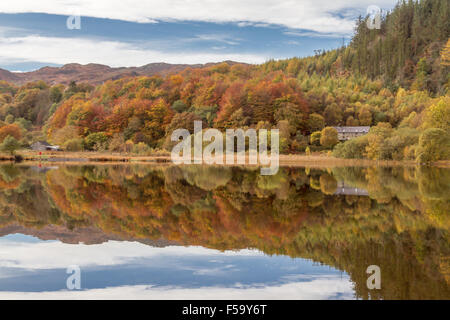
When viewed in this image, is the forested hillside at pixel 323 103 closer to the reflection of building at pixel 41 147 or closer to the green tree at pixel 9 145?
the reflection of building at pixel 41 147

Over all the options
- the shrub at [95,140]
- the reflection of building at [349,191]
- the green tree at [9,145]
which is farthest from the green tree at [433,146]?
the shrub at [95,140]

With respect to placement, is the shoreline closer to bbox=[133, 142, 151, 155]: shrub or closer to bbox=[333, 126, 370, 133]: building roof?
bbox=[133, 142, 151, 155]: shrub

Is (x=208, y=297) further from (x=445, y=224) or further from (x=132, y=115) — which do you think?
(x=132, y=115)

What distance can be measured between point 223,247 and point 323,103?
78.7 meters

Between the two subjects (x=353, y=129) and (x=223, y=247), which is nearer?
(x=223, y=247)

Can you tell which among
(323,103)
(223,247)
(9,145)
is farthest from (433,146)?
(9,145)

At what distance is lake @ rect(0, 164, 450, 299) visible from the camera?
712 centimetres

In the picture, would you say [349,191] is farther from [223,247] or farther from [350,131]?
[350,131]

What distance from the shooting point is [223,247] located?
984 cm

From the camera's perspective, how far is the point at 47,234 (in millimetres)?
11500

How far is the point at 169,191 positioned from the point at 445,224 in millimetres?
11955

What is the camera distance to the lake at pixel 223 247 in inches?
280

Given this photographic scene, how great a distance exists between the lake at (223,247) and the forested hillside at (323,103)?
109 feet
